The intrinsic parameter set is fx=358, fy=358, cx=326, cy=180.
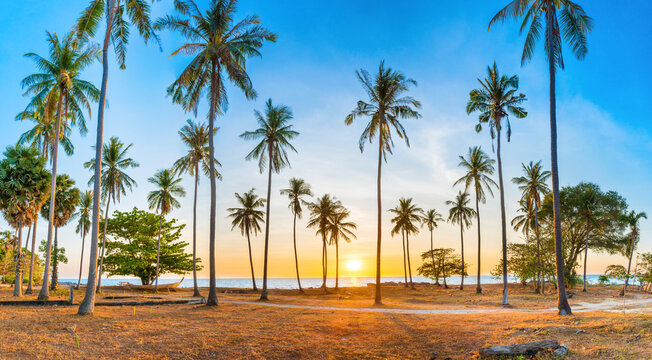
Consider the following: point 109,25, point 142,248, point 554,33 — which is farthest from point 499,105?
point 142,248

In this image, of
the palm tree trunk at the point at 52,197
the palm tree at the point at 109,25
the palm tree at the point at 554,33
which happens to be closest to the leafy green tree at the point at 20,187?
the palm tree trunk at the point at 52,197

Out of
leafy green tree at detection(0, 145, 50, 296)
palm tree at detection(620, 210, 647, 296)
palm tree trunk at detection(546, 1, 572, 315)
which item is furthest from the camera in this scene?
palm tree at detection(620, 210, 647, 296)

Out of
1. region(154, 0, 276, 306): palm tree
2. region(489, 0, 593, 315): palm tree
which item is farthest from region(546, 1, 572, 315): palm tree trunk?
region(154, 0, 276, 306): palm tree

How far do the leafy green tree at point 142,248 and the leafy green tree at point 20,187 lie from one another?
1575 centimetres

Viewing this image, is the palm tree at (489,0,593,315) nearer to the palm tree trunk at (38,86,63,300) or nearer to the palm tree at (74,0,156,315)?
the palm tree at (74,0,156,315)

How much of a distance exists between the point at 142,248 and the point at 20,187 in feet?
65.7

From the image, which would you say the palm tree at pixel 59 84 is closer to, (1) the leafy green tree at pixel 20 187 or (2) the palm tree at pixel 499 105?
(1) the leafy green tree at pixel 20 187

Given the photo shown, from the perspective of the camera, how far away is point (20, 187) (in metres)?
24.2

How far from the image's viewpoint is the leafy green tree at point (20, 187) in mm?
23953

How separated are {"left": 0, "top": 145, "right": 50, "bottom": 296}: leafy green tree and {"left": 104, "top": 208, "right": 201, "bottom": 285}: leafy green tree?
51.7 feet

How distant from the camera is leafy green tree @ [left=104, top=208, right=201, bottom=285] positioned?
137 feet

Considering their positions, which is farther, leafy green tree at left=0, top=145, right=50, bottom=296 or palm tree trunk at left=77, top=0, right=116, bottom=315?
leafy green tree at left=0, top=145, right=50, bottom=296

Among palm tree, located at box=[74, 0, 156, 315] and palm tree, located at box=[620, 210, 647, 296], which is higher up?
palm tree, located at box=[74, 0, 156, 315]

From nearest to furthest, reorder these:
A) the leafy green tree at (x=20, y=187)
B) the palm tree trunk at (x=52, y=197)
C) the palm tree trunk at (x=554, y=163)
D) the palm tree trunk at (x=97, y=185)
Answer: the palm tree trunk at (x=97, y=185) → the palm tree trunk at (x=554, y=163) → the palm tree trunk at (x=52, y=197) → the leafy green tree at (x=20, y=187)
